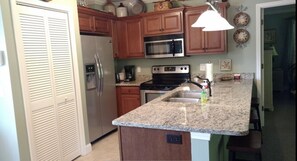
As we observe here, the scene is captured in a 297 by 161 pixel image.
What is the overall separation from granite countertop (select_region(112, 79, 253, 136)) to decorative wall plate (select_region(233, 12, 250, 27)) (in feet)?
6.41

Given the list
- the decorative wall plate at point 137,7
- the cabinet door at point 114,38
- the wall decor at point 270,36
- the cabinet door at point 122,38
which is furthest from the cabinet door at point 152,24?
the wall decor at point 270,36

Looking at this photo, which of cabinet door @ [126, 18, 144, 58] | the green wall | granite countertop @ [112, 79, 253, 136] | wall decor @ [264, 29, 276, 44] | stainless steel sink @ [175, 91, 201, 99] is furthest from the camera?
wall decor @ [264, 29, 276, 44]

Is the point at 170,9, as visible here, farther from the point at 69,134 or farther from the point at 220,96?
the point at 69,134

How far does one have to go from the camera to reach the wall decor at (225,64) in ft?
13.3

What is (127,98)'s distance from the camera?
4.33m

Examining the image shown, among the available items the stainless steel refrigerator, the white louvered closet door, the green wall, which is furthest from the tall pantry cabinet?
the green wall

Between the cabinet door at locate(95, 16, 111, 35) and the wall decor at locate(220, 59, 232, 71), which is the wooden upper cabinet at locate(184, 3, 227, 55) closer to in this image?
the wall decor at locate(220, 59, 232, 71)

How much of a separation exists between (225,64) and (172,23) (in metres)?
1.19

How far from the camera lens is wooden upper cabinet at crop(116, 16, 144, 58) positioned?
436 centimetres

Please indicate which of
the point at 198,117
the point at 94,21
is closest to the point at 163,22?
the point at 94,21

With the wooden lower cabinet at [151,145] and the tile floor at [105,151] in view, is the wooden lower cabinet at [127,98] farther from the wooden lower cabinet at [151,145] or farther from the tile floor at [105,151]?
the wooden lower cabinet at [151,145]

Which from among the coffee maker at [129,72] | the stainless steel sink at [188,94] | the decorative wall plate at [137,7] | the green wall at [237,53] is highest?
the decorative wall plate at [137,7]

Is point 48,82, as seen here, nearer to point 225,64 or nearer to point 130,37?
point 130,37

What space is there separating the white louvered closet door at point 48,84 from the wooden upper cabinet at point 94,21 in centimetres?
56
